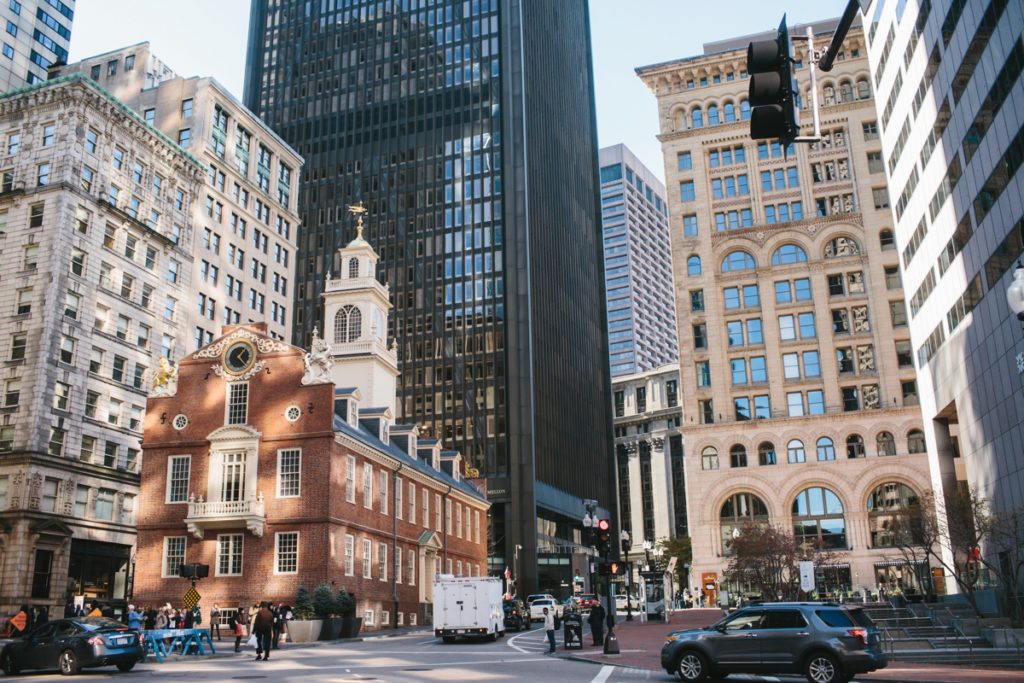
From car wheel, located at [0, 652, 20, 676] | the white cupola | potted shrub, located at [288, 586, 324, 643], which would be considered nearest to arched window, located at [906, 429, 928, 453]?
the white cupola

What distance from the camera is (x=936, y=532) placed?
41438 millimetres

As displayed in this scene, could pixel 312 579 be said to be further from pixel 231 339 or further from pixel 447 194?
pixel 447 194

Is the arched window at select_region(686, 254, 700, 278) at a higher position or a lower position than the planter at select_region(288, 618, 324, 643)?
higher

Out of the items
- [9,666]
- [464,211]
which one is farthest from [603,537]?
[464,211]

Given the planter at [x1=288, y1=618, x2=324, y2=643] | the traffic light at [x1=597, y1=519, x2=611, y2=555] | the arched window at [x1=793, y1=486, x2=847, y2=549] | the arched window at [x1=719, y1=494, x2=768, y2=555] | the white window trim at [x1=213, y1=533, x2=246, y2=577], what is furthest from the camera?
the arched window at [x1=719, y1=494, x2=768, y2=555]

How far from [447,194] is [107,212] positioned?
→ 61498mm

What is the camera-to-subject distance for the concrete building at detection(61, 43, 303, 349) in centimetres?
7950

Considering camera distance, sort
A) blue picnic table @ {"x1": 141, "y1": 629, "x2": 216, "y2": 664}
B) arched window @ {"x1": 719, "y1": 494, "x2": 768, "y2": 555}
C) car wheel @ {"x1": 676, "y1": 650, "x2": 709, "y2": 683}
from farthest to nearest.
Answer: arched window @ {"x1": 719, "y1": 494, "x2": 768, "y2": 555}, blue picnic table @ {"x1": 141, "y1": 629, "x2": 216, "y2": 664}, car wheel @ {"x1": 676, "y1": 650, "x2": 709, "y2": 683}

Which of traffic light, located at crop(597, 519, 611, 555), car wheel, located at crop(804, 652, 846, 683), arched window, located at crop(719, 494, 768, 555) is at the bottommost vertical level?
car wheel, located at crop(804, 652, 846, 683)

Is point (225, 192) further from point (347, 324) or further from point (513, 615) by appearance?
point (513, 615)

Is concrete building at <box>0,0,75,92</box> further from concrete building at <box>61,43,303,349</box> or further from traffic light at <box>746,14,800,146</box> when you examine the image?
traffic light at <box>746,14,800,146</box>

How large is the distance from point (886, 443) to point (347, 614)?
2080 inches

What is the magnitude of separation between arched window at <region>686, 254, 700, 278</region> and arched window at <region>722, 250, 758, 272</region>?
96.0 inches

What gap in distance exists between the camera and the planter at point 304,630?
41.0 m
